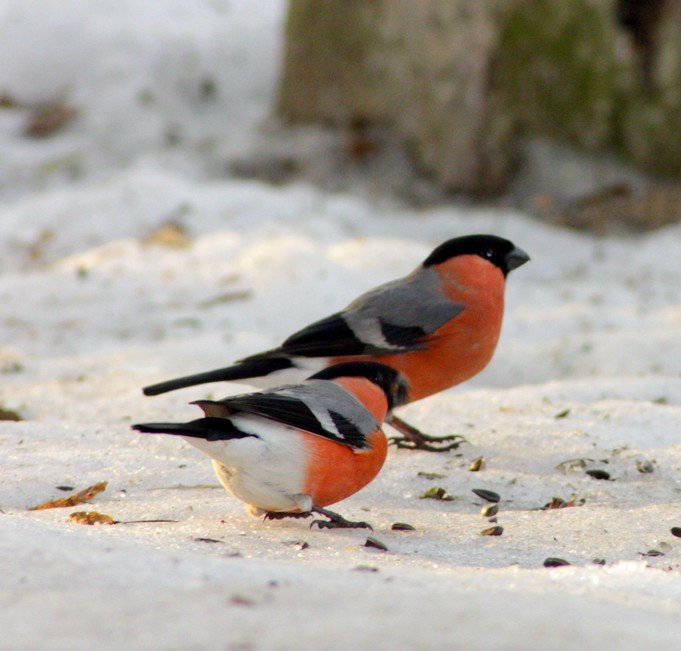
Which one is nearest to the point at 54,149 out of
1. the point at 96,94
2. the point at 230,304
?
the point at 96,94

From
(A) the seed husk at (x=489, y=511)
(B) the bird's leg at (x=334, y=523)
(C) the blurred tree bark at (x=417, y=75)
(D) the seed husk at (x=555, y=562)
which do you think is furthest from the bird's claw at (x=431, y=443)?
(C) the blurred tree bark at (x=417, y=75)

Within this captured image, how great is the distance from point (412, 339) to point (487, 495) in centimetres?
76

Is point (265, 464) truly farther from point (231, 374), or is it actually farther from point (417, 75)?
point (417, 75)

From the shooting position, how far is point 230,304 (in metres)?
6.98

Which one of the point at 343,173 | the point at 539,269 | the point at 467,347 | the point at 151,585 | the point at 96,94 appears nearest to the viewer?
the point at 151,585

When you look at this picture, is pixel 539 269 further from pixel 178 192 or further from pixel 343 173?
pixel 178 192

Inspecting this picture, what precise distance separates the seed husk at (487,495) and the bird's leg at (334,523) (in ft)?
2.08

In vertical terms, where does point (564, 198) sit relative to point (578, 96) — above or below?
below

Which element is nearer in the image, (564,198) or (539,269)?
(539,269)

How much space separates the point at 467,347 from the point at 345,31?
5307 millimetres

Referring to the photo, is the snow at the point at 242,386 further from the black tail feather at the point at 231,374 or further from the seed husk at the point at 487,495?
the black tail feather at the point at 231,374

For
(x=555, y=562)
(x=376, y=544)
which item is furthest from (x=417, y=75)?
(x=555, y=562)

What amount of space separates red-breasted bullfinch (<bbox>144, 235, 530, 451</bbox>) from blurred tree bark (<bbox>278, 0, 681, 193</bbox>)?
4.57 meters

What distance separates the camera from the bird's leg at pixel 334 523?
342 centimetres
